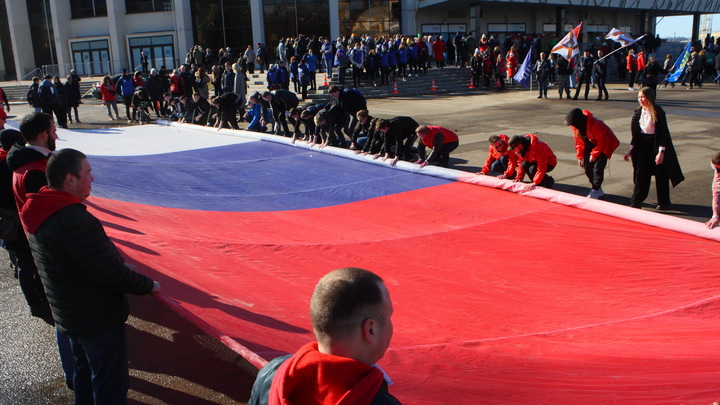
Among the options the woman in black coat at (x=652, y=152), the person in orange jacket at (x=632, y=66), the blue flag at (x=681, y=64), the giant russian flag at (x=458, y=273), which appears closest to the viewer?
the giant russian flag at (x=458, y=273)

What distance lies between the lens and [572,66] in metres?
23.2

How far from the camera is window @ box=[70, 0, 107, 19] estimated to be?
41.2 metres

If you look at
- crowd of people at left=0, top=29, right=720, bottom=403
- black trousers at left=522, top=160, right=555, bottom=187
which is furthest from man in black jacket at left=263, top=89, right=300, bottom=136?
black trousers at left=522, top=160, right=555, bottom=187

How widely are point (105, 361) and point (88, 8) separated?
147ft

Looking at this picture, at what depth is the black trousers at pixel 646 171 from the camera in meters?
7.82

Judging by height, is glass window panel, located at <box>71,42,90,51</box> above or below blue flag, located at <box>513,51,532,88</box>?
above

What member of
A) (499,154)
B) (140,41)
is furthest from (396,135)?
(140,41)

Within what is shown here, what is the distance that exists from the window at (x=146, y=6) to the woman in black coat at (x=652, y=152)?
37.5m

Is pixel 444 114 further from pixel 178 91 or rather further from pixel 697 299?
pixel 697 299

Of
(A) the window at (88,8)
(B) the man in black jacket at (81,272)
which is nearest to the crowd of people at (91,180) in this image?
(B) the man in black jacket at (81,272)

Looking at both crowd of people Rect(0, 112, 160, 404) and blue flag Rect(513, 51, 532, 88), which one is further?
blue flag Rect(513, 51, 532, 88)

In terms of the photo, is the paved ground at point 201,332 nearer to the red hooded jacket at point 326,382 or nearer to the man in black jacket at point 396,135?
the man in black jacket at point 396,135

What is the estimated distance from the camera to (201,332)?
5102mm

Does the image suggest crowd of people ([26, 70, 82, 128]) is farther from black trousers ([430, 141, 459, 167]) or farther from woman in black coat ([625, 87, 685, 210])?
woman in black coat ([625, 87, 685, 210])
